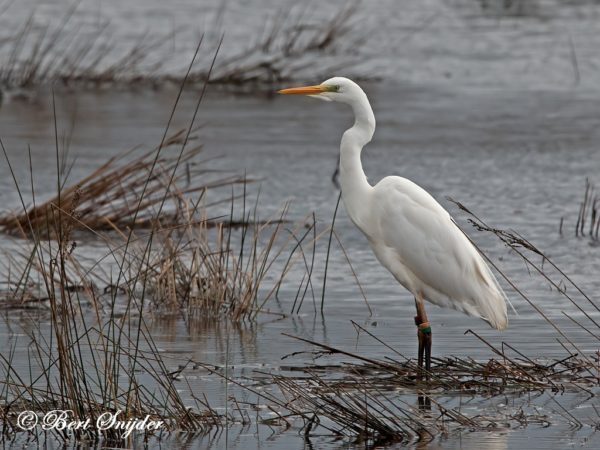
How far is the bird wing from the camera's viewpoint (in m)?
6.56

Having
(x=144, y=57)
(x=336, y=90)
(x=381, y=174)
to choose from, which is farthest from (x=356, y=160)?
(x=144, y=57)

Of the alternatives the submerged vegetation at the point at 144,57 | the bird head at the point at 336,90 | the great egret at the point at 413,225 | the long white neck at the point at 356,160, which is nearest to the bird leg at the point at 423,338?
the great egret at the point at 413,225

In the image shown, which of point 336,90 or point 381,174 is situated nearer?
point 336,90

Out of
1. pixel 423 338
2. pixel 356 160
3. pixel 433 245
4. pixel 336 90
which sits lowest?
pixel 423 338

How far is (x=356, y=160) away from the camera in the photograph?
6609 millimetres

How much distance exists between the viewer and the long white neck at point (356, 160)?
6570mm

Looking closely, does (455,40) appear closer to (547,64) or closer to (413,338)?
(547,64)

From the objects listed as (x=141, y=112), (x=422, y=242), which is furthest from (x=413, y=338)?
(x=141, y=112)

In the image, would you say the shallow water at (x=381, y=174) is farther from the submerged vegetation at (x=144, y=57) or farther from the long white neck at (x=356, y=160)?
the long white neck at (x=356, y=160)

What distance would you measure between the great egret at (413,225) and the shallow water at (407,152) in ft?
0.91

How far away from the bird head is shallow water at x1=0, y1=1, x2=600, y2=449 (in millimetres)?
1147

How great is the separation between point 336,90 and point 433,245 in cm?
87

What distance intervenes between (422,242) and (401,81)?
34.8ft

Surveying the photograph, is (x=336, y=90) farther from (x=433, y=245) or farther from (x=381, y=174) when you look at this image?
(x=381, y=174)
